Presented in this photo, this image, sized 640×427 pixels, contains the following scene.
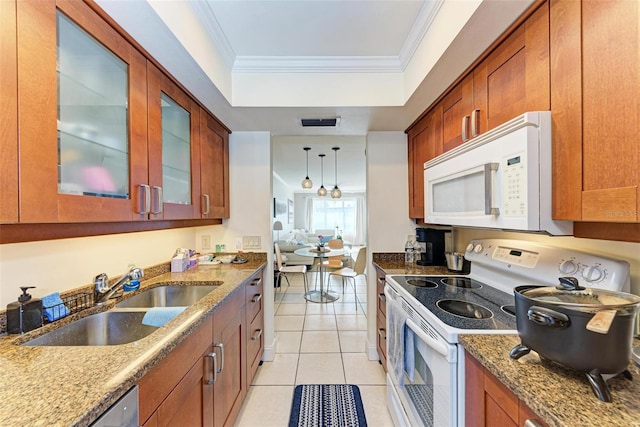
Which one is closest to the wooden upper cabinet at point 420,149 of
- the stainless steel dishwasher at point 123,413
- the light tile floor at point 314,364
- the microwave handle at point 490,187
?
the microwave handle at point 490,187

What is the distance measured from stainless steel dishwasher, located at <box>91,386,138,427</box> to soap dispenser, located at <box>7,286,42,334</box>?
0.58 metres

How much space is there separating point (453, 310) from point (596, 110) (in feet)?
3.03

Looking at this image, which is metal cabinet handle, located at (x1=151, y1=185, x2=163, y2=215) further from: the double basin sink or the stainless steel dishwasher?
the stainless steel dishwasher

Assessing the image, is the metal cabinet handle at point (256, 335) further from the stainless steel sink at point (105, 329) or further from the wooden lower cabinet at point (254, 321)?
the stainless steel sink at point (105, 329)

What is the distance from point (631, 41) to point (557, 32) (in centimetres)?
27

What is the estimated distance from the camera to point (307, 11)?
1.41 m

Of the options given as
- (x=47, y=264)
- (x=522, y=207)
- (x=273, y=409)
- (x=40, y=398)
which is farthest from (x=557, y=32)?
(x=273, y=409)

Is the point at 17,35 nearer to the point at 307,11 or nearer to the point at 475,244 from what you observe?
the point at 307,11

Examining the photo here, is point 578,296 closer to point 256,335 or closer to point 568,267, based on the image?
point 568,267

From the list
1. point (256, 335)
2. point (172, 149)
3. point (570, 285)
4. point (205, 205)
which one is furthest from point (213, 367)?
point (570, 285)

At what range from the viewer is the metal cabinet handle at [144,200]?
1221 millimetres

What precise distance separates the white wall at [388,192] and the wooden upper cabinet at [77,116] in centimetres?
181

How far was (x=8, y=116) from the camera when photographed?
28.1 inches

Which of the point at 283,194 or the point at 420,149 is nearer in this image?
the point at 420,149
